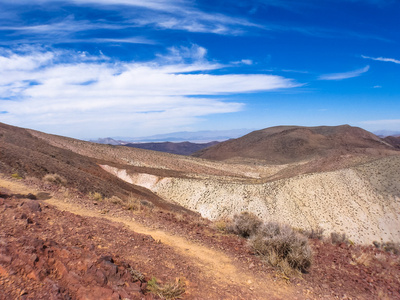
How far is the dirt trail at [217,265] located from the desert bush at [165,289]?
107 cm

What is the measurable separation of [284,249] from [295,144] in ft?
266

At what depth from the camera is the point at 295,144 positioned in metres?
83.9

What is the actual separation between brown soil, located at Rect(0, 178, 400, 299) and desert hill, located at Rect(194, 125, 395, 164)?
6542 cm

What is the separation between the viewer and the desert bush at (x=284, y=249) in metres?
6.94

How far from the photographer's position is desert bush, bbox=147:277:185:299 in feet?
15.5

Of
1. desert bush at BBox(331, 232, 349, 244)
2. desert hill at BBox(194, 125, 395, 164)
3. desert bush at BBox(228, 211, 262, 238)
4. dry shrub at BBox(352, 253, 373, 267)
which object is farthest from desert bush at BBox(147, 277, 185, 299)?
desert hill at BBox(194, 125, 395, 164)

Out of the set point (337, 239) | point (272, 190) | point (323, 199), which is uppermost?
point (272, 190)

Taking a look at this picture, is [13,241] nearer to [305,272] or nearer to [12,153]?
[305,272]

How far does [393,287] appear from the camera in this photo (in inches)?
292

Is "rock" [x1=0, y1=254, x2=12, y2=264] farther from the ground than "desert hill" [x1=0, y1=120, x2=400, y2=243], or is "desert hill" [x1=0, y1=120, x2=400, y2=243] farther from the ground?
"rock" [x1=0, y1=254, x2=12, y2=264]

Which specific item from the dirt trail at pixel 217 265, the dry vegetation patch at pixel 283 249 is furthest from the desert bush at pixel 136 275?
the dry vegetation patch at pixel 283 249

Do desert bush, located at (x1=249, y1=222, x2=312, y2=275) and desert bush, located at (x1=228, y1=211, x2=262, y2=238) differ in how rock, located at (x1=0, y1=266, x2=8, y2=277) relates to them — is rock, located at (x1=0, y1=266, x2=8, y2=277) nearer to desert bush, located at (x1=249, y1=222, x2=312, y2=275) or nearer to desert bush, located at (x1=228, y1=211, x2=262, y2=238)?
desert bush, located at (x1=249, y1=222, x2=312, y2=275)

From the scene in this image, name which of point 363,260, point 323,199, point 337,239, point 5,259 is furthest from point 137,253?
point 323,199

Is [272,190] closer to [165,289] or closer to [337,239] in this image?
[337,239]
